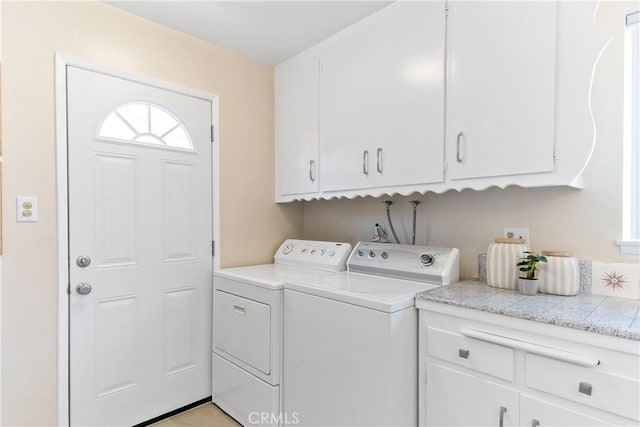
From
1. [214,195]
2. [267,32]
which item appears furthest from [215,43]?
[214,195]

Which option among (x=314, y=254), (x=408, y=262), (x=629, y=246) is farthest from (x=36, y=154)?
A: (x=629, y=246)

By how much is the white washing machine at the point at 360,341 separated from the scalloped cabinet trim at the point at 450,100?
1.44 feet

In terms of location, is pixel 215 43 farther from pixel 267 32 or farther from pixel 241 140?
pixel 241 140

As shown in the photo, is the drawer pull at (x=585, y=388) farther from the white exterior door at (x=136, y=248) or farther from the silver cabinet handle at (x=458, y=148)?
the white exterior door at (x=136, y=248)

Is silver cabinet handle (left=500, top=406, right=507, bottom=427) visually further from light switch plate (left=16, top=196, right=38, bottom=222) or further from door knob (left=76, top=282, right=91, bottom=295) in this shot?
light switch plate (left=16, top=196, right=38, bottom=222)

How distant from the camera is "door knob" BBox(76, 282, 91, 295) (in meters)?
1.79

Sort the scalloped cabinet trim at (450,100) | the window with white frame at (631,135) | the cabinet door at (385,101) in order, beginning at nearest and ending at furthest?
the scalloped cabinet trim at (450,100), the window with white frame at (631,135), the cabinet door at (385,101)

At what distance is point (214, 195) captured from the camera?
2.34 m

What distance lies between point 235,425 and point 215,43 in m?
2.43

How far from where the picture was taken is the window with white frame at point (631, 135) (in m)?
1.44

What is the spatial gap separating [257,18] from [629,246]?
2.17m

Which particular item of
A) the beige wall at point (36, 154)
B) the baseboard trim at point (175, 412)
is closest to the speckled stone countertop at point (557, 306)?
the baseboard trim at point (175, 412)

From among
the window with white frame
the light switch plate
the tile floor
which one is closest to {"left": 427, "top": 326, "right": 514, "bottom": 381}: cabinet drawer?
the window with white frame

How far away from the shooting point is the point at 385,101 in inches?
74.3
